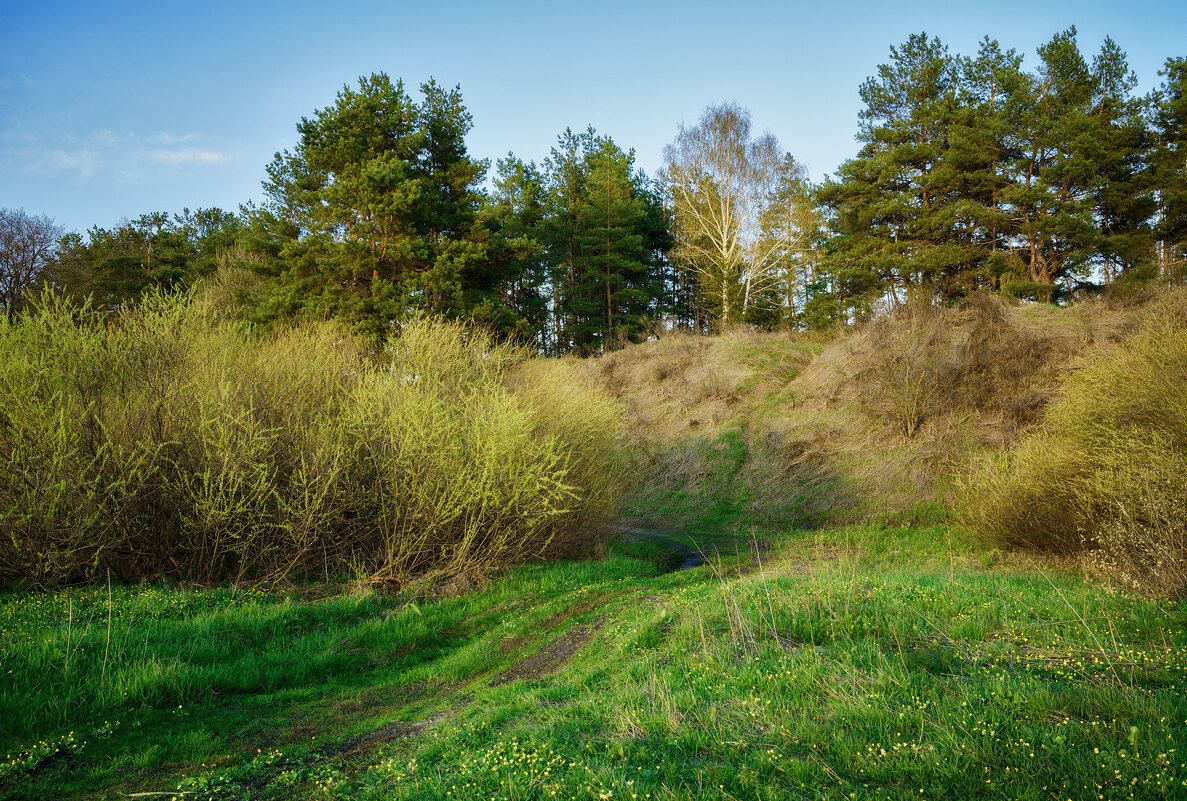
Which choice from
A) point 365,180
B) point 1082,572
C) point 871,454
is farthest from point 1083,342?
point 365,180

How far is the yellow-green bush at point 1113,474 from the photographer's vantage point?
701 centimetres

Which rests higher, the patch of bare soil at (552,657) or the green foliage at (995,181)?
the green foliage at (995,181)

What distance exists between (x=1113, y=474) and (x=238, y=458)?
1293 cm

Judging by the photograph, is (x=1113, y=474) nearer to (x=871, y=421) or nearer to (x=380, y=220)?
(x=871, y=421)

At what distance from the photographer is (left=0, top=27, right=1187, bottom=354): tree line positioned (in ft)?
70.6

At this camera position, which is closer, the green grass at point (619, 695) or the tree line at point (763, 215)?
the green grass at point (619, 695)

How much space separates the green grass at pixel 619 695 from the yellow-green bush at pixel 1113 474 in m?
0.76

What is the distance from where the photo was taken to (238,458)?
892 cm

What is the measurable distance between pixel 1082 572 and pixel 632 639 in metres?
7.32

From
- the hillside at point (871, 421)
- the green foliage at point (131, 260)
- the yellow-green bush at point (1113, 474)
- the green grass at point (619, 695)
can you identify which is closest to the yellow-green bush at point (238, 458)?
the green grass at point (619, 695)

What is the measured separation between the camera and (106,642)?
6074 millimetres

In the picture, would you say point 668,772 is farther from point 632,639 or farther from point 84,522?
point 84,522

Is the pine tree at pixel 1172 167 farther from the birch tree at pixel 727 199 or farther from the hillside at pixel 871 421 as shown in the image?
the birch tree at pixel 727 199

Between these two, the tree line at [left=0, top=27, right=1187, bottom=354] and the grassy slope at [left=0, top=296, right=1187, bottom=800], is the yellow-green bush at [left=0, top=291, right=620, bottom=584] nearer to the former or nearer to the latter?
the grassy slope at [left=0, top=296, right=1187, bottom=800]
